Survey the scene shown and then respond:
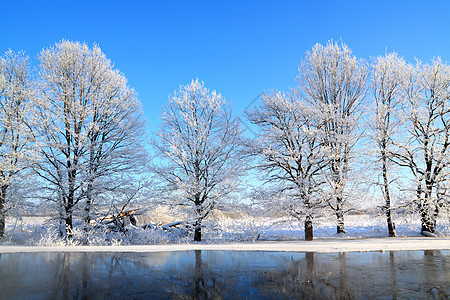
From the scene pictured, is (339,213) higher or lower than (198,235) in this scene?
higher

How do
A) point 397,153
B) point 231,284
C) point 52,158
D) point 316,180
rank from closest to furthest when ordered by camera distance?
point 231,284 → point 52,158 → point 316,180 → point 397,153

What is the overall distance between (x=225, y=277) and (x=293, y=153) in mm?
11484

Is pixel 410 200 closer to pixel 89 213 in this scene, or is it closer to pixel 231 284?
pixel 231 284

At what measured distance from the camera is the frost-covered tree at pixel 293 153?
16938 mm

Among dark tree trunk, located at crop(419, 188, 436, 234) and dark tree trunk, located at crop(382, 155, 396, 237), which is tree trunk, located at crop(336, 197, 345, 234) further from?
dark tree trunk, located at crop(419, 188, 436, 234)

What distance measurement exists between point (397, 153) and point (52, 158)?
20.8 meters

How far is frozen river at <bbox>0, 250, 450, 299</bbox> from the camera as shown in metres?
5.54

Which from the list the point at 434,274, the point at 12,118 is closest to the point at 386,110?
the point at 434,274

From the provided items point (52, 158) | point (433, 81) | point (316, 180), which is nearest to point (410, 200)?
point (316, 180)

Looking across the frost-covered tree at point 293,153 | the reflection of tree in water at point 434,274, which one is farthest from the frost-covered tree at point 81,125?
the reflection of tree in water at point 434,274

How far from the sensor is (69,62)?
17.1 metres

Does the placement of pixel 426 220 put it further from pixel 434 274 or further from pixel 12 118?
pixel 12 118

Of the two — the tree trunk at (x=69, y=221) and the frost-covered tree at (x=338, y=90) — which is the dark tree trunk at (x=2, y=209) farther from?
the frost-covered tree at (x=338, y=90)

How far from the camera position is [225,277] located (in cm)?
703
